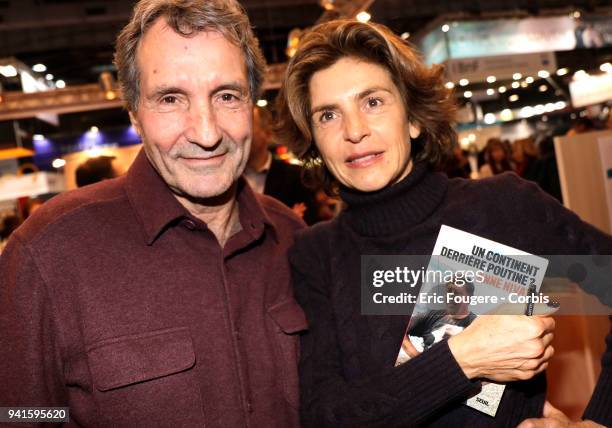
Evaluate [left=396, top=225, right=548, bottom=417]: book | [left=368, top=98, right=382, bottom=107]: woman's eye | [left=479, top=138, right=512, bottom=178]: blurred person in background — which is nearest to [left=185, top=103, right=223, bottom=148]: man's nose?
[left=368, top=98, right=382, bottom=107]: woman's eye

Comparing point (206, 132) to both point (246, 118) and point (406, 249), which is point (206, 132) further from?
point (406, 249)

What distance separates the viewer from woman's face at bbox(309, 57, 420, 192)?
175 centimetres

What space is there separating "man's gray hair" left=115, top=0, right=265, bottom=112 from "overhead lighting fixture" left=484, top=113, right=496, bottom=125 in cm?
1379

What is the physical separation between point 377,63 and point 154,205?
0.85 metres

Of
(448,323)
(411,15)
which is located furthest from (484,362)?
(411,15)

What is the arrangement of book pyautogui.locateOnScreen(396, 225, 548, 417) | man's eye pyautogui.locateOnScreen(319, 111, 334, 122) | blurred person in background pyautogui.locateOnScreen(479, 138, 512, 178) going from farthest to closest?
blurred person in background pyautogui.locateOnScreen(479, 138, 512, 178) → man's eye pyautogui.locateOnScreen(319, 111, 334, 122) → book pyautogui.locateOnScreen(396, 225, 548, 417)

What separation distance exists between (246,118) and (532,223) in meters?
0.94

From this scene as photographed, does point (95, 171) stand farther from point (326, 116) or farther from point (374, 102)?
point (374, 102)

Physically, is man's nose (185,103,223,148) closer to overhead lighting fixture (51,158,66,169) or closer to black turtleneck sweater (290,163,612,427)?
black turtleneck sweater (290,163,612,427)

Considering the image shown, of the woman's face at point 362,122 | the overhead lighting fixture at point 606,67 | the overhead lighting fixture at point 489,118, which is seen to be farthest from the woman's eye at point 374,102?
the overhead lighting fixture at point 489,118

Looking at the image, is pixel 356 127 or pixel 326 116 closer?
pixel 356 127

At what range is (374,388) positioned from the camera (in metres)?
1.55

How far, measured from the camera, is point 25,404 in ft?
4.94

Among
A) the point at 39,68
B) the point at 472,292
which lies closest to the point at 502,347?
the point at 472,292
